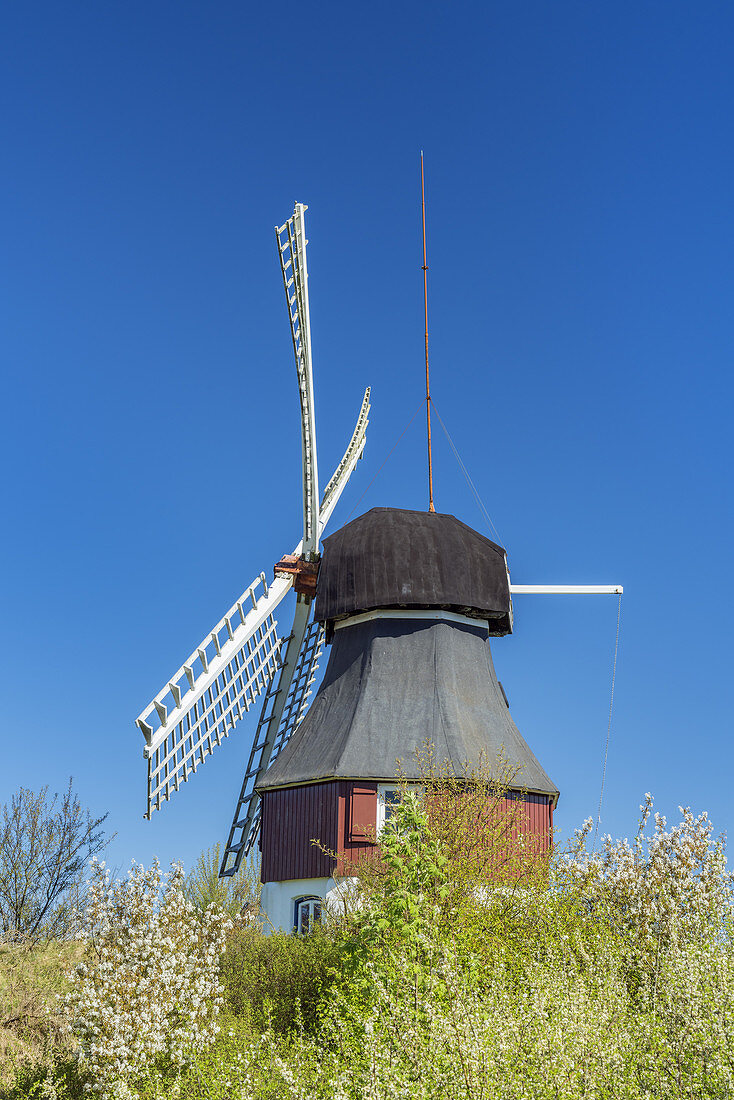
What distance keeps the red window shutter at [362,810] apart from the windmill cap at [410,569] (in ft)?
11.2

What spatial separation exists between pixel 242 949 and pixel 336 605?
6966 millimetres

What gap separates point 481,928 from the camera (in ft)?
37.5

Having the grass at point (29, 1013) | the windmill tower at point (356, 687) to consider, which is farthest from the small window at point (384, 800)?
the grass at point (29, 1013)

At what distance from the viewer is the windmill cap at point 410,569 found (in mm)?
18438

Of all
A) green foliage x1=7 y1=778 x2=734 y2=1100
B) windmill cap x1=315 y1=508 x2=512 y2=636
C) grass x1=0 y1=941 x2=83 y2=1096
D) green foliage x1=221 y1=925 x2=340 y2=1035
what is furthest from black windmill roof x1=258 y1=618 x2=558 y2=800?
grass x1=0 y1=941 x2=83 y2=1096

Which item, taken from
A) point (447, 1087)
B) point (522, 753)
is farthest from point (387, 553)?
point (447, 1087)

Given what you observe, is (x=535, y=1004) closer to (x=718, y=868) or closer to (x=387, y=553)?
(x=718, y=868)

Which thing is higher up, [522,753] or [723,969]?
[522,753]

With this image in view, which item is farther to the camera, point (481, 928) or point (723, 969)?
point (481, 928)

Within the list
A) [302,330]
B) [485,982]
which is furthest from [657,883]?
[302,330]

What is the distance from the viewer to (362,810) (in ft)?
55.0

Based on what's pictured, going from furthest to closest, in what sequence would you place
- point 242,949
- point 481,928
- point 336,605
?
point 336,605 < point 242,949 < point 481,928

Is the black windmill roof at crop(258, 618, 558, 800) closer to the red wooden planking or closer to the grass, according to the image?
the red wooden planking

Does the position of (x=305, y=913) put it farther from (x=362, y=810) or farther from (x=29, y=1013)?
(x=29, y=1013)
